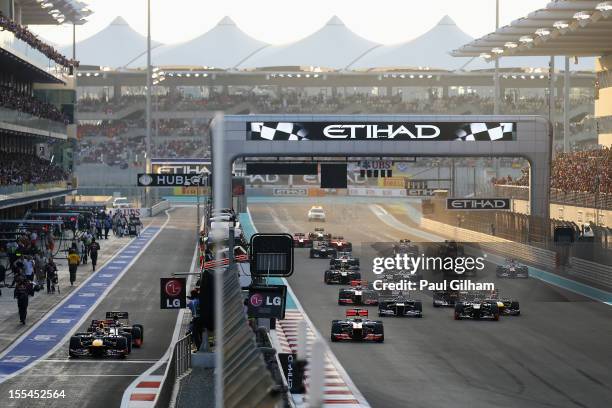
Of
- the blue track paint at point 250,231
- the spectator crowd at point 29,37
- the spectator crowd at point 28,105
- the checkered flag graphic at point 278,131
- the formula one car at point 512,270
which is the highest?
the spectator crowd at point 29,37

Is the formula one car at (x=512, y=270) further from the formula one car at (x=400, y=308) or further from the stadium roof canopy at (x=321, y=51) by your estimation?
the stadium roof canopy at (x=321, y=51)

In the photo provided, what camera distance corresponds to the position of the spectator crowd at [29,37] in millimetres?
52612

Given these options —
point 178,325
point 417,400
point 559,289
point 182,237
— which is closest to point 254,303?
point 417,400

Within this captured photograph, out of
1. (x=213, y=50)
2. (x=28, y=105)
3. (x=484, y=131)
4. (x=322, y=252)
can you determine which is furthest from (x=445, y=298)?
(x=213, y=50)

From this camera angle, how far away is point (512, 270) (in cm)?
4100

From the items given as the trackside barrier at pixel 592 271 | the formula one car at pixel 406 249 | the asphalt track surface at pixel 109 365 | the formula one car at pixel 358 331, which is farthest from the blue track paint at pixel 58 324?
the trackside barrier at pixel 592 271

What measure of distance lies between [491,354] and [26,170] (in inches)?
1520

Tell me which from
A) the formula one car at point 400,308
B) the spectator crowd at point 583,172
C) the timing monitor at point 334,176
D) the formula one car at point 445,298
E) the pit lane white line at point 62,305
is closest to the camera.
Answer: the pit lane white line at point 62,305

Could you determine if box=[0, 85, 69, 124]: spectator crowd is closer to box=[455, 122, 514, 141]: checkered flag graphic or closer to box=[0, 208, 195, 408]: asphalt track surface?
box=[0, 208, 195, 408]: asphalt track surface

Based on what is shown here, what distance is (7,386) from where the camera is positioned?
24047 millimetres

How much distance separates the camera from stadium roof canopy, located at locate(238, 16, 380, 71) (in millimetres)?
139375

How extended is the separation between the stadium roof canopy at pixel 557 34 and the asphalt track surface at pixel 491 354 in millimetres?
11901

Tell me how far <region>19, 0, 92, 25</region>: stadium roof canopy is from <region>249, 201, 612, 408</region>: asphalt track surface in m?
36.1

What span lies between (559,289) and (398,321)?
8817mm
